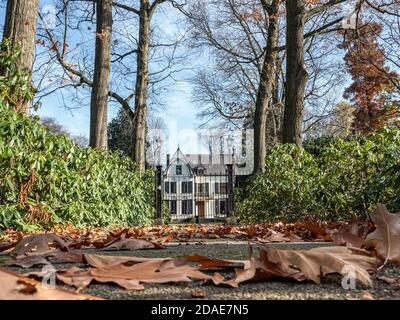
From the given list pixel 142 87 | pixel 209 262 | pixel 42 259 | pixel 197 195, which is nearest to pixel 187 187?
pixel 197 195

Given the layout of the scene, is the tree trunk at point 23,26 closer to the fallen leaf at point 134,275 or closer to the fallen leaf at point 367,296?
the fallen leaf at point 134,275

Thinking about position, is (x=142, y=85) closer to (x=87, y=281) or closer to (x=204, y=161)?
(x=87, y=281)

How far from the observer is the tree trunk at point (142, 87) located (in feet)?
50.0

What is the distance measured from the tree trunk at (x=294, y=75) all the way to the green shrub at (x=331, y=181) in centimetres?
58

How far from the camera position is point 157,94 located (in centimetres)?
1905

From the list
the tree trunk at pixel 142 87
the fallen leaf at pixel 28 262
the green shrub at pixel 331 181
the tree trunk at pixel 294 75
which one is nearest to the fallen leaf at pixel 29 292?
the fallen leaf at pixel 28 262

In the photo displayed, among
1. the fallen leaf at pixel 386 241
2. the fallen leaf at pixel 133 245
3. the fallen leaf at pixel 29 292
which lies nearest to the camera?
the fallen leaf at pixel 29 292

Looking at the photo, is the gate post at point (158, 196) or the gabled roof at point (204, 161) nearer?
the gate post at point (158, 196)

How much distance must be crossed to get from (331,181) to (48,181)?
4.06 meters

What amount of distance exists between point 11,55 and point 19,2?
1.12m

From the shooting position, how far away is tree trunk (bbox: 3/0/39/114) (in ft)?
22.2

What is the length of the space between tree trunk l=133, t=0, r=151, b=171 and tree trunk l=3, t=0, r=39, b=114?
320 inches

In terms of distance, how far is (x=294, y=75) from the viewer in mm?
10383
